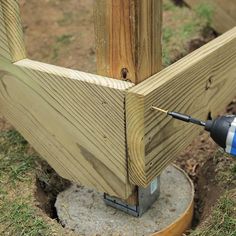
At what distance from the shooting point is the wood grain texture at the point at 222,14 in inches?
125

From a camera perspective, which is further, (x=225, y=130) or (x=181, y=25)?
(x=181, y=25)

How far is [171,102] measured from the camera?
62.1 inches

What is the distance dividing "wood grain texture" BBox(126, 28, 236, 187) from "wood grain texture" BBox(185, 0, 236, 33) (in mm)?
1222

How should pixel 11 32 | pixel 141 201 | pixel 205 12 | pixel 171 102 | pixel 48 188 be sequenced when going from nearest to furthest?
pixel 171 102
pixel 11 32
pixel 141 201
pixel 48 188
pixel 205 12

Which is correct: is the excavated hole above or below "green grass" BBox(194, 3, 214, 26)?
below

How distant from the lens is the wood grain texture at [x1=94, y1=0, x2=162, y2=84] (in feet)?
4.64

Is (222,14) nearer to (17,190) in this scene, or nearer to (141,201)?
(141,201)

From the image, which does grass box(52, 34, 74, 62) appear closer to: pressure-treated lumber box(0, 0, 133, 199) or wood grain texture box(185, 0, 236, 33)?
wood grain texture box(185, 0, 236, 33)

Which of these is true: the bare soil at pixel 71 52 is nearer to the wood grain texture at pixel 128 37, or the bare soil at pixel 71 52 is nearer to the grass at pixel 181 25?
the grass at pixel 181 25

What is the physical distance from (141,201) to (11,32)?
0.86 metres

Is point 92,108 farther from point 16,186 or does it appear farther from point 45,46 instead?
point 45,46

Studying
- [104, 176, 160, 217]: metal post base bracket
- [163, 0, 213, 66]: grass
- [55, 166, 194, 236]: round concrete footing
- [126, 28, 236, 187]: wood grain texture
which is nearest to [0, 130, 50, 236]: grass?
[55, 166, 194, 236]: round concrete footing

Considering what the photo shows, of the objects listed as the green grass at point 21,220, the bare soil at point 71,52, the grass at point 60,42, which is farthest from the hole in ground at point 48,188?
the grass at point 60,42

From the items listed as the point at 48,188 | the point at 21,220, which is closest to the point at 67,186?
the point at 48,188
